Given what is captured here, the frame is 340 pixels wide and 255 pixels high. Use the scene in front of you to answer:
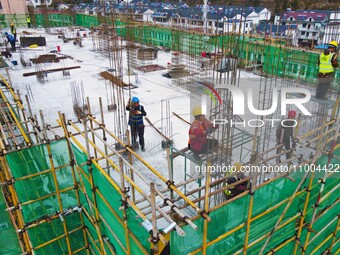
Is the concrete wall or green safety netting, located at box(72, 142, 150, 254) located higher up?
the concrete wall

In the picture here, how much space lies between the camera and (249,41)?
1386 cm

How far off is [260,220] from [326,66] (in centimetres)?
448

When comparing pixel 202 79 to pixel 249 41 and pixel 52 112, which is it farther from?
pixel 52 112

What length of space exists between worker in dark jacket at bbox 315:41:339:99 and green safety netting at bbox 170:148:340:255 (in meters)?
2.83

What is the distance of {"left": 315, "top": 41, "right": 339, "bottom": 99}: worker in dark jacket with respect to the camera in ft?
20.2

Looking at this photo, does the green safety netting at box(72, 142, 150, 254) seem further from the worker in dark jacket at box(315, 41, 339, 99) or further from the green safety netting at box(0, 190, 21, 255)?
the worker in dark jacket at box(315, 41, 339, 99)

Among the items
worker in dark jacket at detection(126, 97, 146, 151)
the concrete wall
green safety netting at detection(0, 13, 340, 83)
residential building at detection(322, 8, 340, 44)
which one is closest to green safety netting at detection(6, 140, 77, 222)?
worker in dark jacket at detection(126, 97, 146, 151)

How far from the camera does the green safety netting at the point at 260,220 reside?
2.70 m

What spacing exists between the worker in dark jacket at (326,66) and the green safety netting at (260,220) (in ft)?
9.27

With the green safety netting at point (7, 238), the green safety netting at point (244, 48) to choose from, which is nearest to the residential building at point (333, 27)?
the green safety netting at point (244, 48)

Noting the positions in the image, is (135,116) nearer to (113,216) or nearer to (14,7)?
(113,216)

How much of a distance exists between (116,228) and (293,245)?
2.38 meters

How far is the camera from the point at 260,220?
3.28m

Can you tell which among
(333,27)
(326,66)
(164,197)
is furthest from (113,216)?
(333,27)
